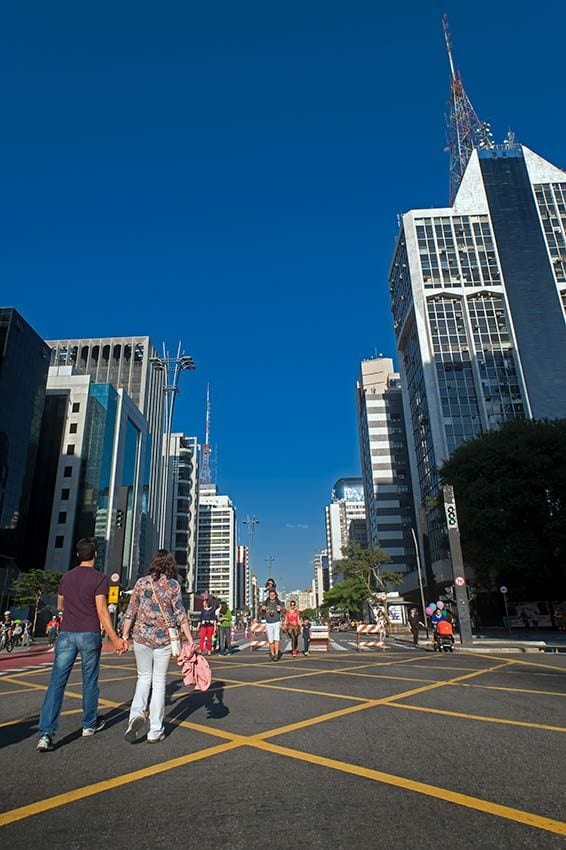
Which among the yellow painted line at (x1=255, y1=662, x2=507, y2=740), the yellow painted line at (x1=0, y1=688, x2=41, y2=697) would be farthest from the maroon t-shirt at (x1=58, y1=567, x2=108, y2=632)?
the yellow painted line at (x1=0, y1=688, x2=41, y2=697)

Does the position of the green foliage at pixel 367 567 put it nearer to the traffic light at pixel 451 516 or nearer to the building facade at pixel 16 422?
the building facade at pixel 16 422

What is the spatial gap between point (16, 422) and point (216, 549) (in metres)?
130

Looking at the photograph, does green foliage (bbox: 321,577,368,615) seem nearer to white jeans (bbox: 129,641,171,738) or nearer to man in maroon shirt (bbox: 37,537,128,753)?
man in maroon shirt (bbox: 37,537,128,753)

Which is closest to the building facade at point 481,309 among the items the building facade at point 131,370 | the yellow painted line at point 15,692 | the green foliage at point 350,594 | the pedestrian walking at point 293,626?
the green foliage at point 350,594

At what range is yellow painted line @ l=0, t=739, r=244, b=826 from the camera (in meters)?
2.96

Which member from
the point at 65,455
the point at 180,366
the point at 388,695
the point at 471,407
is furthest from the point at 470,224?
the point at 388,695

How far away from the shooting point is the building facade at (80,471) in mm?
65750

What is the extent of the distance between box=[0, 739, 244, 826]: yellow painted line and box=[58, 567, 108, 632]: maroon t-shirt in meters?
1.69

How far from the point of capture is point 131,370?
103688mm

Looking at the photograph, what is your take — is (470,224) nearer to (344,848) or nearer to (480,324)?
(480,324)

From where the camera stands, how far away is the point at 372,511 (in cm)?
9394

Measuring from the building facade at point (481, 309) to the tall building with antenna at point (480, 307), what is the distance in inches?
5.4

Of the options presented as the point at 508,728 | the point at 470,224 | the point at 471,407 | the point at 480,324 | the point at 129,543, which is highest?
the point at 470,224

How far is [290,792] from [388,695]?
4347mm
